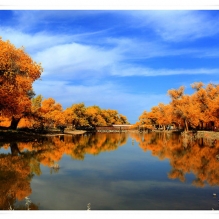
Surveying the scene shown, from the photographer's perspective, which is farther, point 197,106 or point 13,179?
point 197,106

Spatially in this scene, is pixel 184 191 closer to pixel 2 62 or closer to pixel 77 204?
pixel 77 204

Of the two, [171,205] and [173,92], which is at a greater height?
[173,92]

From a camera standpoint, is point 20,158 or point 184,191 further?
point 20,158

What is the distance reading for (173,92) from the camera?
62156 millimetres

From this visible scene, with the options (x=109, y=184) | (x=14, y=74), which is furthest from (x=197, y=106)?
(x=109, y=184)

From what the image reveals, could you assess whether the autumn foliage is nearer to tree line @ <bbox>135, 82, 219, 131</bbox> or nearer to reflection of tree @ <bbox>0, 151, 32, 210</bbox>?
reflection of tree @ <bbox>0, 151, 32, 210</bbox>

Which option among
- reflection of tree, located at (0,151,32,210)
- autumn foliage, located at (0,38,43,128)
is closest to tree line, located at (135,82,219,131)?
autumn foliage, located at (0,38,43,128)

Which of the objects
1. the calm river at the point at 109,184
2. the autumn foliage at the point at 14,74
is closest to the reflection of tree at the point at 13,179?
the calm river at the point at 109,184

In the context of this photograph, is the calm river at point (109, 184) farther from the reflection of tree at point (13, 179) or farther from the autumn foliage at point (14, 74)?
the autumn foliage at point (14, 74)

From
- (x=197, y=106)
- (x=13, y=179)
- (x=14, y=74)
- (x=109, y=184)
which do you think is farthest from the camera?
(x=197, y=106)

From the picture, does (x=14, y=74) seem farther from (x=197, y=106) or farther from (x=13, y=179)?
(x=197, y=106)
